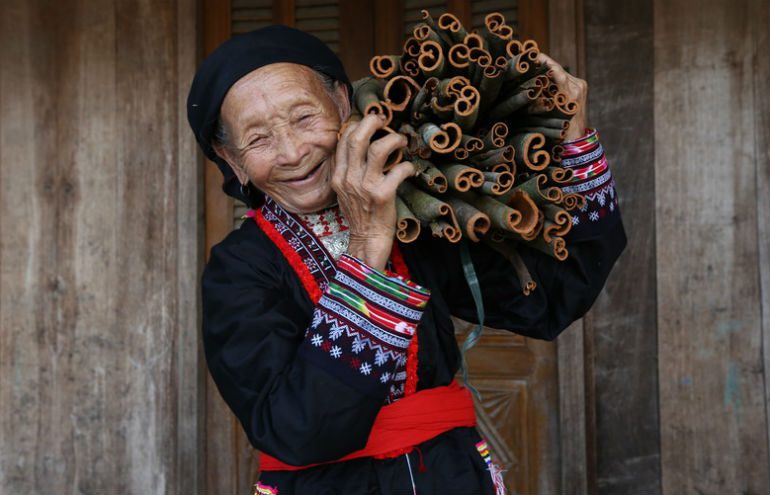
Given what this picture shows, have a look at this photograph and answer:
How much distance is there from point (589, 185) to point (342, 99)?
1.78ft

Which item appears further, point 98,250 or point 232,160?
point 98,250

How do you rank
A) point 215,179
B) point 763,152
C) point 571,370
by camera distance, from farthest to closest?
point 215,179
point 571,370
point 763,152

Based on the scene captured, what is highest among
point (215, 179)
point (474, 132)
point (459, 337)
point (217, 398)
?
point (215, 179)

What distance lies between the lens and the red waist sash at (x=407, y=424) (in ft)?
5.28

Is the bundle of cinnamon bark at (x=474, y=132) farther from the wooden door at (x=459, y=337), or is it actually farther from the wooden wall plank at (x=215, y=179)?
the wooden wall plank at (x=215, y=179)

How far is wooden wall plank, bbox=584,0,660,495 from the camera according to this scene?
2.80m

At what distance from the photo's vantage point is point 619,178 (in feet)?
9.23

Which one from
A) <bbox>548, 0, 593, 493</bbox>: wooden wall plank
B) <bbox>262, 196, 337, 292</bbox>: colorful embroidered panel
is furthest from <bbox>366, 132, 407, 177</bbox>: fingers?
<bbox>548, 0, 593, 493</bbox>: wooden wall plank

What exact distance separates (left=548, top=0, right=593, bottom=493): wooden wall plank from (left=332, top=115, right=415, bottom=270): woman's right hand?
149cm

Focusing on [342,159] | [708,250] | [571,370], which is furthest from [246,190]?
[708,250]

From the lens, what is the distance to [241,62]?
5.38 feet

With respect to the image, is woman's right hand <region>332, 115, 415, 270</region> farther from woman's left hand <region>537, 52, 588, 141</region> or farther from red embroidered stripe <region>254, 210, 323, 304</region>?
woman's left hand <region>537, 52, 588, 141</region>

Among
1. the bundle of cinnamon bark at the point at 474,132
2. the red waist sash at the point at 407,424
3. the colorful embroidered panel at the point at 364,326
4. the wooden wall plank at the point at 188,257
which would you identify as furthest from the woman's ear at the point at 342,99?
the wooden wall plank at the point at 188,257

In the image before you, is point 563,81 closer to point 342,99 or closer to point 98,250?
point 342,99
